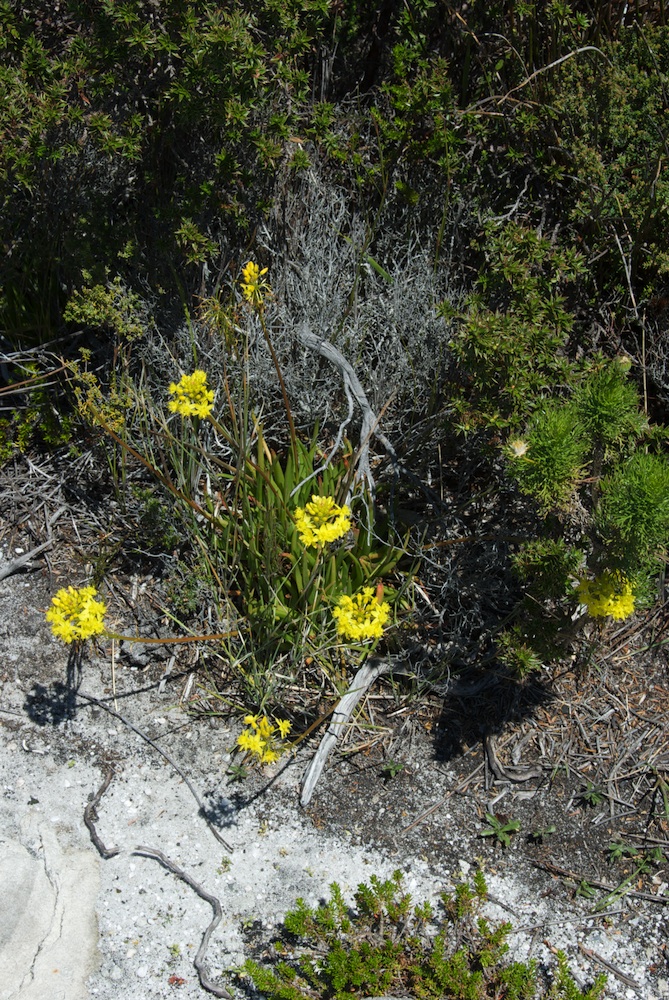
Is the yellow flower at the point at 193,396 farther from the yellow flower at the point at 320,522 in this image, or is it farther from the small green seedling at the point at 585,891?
the small green seedling at the point at 585,891

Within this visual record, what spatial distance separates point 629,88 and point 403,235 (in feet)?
3.22

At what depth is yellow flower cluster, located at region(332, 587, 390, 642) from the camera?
229 cm

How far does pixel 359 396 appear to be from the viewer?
9.71 feet

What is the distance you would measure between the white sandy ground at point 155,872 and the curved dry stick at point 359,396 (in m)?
1.04

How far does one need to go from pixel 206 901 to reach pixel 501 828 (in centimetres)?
95

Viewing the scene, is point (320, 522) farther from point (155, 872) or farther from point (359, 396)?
point (155, 872)

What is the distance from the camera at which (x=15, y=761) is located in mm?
2695

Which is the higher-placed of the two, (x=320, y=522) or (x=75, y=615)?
(x=320, y=522)

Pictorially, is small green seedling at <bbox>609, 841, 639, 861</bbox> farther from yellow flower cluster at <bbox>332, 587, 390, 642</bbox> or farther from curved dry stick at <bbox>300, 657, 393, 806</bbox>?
yellow flower cluster at <bbox>332, 587, 390, 642</bbox>

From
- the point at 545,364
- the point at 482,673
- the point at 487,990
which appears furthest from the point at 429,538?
the point at 487,990

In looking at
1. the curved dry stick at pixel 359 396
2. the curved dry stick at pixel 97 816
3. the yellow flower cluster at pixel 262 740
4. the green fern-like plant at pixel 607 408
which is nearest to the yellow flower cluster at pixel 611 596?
the green fern-like plant at pixel 607 408

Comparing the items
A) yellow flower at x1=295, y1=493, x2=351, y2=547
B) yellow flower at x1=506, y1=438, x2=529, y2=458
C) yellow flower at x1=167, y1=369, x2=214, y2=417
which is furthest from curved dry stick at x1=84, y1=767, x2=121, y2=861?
yellow flower at x1=506, y1=438, x2=529, y2=458

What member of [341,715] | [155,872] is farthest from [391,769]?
[155,872]

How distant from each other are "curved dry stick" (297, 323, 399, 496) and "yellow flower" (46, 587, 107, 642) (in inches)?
40.8
